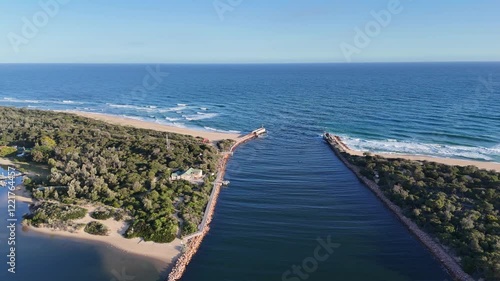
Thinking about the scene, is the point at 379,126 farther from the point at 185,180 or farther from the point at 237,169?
the point at 185,180

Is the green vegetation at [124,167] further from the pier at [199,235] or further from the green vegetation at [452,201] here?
the green vegetation at [452,201]

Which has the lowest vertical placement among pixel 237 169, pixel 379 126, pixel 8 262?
pixel 8 262

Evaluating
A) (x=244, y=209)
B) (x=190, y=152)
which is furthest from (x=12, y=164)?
(x=244, y=209)

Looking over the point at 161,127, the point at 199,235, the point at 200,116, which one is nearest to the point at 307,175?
the point at 199,235

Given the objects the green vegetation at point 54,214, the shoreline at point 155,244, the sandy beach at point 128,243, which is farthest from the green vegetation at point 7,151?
the sandy beach at point 128,243

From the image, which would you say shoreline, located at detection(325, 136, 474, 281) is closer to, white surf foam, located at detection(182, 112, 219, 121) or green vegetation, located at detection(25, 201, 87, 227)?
green vegetation, located at detection(25, 201, 87, 227)
